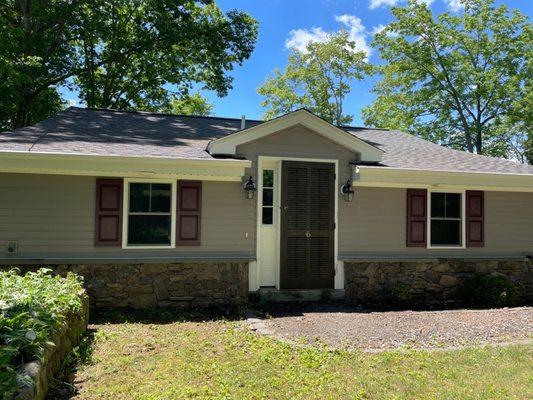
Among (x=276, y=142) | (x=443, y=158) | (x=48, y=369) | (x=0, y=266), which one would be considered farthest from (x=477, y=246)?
(x=0, y=266)

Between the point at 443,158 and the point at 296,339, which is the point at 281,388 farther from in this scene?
the point at 443,158

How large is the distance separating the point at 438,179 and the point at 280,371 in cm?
523

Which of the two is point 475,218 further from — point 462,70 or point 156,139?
point 462,70

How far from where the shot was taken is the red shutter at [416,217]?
7.89m

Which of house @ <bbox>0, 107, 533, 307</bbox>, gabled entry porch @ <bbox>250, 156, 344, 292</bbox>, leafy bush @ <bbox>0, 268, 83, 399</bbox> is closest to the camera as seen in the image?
leafy bush @ <bbox>0, 268, 83, 399</bbox>

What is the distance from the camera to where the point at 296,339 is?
517 centimetres

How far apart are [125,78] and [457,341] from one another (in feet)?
58.0

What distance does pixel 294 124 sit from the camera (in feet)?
24.2

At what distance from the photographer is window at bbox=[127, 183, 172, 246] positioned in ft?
22.4

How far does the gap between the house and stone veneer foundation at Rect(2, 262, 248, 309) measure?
17mm

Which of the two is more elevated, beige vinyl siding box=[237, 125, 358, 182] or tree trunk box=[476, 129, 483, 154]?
tree trunk box=[476, 129, 483, 154]

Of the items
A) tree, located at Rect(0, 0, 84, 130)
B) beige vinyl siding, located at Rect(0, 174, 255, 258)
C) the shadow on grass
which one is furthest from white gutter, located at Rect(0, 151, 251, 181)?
tree, located at Rect(0, 0, 84, 130)

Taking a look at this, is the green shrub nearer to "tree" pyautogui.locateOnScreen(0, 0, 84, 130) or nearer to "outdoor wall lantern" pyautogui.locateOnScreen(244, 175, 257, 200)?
"outdoor wall lantern" pyautogui.locateOnScreen(244, 175, 257, 200)

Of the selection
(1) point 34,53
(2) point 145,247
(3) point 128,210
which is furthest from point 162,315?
(1) point 34,53
